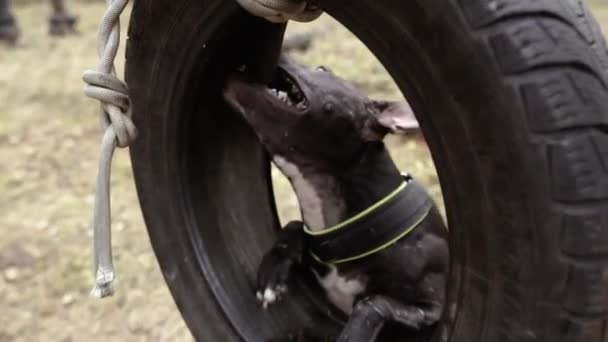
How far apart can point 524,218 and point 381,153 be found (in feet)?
2.20

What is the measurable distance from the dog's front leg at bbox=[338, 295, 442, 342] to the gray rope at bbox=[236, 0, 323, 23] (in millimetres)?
578

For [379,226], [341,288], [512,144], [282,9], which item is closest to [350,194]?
[379,226]

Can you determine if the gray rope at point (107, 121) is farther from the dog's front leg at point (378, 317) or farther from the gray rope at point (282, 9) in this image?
the dog's front leg at point (378, 317)

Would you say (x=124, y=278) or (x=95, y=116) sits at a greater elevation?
(x=124, y=278)

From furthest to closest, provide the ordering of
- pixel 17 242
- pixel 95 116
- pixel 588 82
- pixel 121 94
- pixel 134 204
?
pixel 95 116, pixel 134 204, pixel 17 242, pixel 121 94, pixel 588 82

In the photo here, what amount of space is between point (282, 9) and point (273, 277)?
665mm

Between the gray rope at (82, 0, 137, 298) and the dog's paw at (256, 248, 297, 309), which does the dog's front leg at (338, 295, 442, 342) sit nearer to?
the dog's paw at (256, 248, 297, 309)

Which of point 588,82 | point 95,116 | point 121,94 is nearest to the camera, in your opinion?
point 588,82

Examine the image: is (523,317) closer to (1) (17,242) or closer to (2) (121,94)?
(2) (121,94)

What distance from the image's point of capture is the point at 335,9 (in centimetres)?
137

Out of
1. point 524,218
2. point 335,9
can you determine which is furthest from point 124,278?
point 524,218

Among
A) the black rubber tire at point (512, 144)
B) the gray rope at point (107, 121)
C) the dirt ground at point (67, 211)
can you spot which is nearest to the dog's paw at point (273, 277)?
the gray rope at point (107, 121)

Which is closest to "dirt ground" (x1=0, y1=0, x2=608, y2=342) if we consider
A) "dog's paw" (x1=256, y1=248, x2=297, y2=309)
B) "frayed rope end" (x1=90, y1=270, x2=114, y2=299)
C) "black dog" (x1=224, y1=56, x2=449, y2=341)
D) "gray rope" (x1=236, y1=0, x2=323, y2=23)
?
"dog's paw" (x1=256, y1=248, x2=297, y2=309)

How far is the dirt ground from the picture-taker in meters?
2.55
